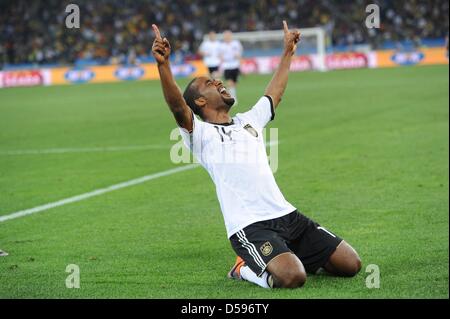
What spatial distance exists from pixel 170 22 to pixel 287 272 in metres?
50.2

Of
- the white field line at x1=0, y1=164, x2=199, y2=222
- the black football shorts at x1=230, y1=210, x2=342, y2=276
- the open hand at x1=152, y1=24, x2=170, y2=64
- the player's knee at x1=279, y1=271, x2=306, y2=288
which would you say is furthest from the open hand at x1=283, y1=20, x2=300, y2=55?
the white field line at x1=0, y1=164, x2=199, y2=222

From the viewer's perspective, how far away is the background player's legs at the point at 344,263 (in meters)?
7.27

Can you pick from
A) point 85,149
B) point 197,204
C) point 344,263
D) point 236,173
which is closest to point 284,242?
point 344,263

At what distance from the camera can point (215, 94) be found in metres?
7.43

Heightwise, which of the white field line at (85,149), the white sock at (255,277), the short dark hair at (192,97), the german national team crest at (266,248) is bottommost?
the white field line at (85,149)

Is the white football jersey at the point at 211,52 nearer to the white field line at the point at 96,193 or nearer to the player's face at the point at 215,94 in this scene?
the white field line at the point at 96,193

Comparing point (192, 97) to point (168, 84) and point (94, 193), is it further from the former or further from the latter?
point (94, 193)

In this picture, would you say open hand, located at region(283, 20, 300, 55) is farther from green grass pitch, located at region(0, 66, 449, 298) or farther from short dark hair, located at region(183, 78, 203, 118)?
green grass pitch, located at region(0, 66, 449, 298)

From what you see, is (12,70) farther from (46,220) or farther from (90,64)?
(46,220)

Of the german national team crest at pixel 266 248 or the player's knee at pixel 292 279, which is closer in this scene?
the player's knee at pixel 292 279

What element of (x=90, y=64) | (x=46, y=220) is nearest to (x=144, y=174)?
(x=46, y=220)

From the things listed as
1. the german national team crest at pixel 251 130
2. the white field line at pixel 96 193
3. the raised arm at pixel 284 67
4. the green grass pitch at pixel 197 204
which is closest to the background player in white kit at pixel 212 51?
the green grass pitch at pixel 197 204

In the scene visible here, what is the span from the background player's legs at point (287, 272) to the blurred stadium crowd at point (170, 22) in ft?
142
